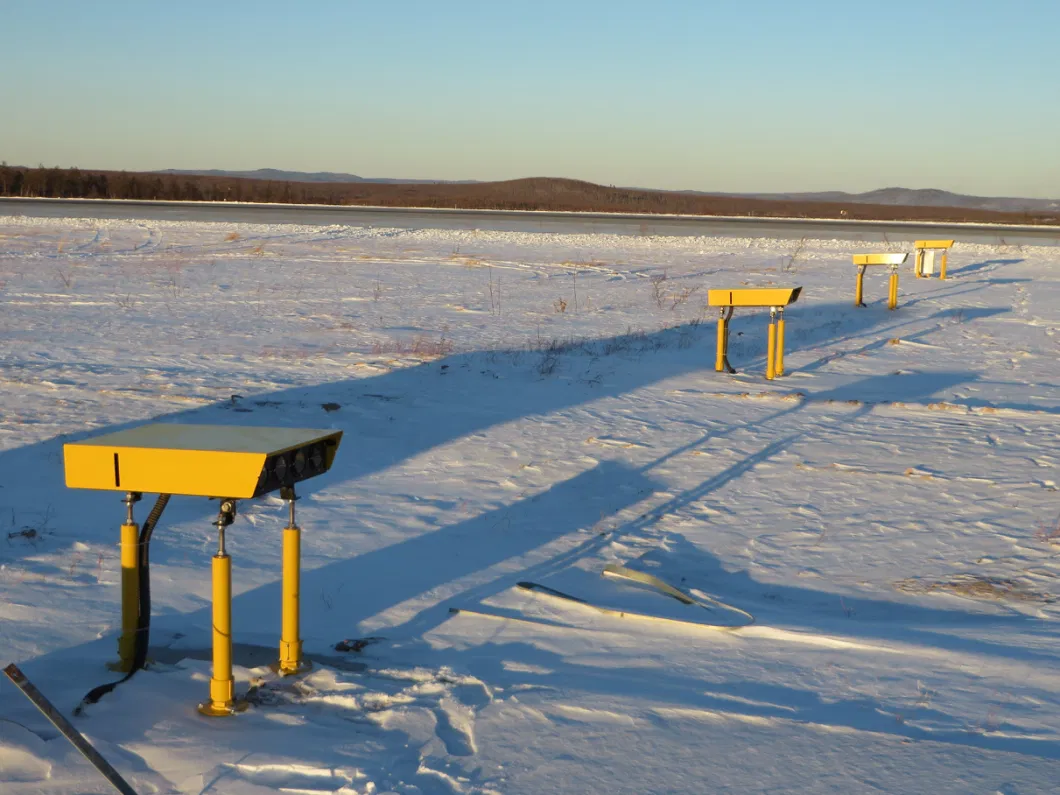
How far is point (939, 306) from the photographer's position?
814 inches

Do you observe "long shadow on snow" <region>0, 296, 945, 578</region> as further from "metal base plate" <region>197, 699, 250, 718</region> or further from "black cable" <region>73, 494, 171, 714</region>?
"metal base plate" <region>197, 699, 250, 718</region>

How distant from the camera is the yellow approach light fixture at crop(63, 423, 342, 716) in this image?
4078mm

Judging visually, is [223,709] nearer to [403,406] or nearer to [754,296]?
[403,406]

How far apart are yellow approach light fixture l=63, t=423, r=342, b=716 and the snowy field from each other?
20cm

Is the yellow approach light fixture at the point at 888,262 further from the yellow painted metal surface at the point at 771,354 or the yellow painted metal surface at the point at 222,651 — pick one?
the yellow painted metal surface at the point at 222,651

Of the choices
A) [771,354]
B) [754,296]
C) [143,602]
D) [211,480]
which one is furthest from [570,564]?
[771,354]

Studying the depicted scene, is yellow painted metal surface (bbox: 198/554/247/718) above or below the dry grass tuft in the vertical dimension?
above

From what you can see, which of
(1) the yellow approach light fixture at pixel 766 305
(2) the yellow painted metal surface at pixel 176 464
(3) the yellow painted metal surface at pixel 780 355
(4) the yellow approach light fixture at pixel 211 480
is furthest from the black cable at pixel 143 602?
(3) the yellow painted metal surface at pixel 780 355

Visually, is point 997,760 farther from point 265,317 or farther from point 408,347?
point 265,317

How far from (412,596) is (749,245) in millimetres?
30509

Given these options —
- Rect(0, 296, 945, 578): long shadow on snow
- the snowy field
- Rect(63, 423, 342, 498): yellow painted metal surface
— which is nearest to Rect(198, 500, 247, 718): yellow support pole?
the snowy field

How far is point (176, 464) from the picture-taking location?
410 cm

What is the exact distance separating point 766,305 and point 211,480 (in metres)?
9.13

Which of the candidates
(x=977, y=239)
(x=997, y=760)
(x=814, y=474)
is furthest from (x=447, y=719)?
(x=977, y=239)
